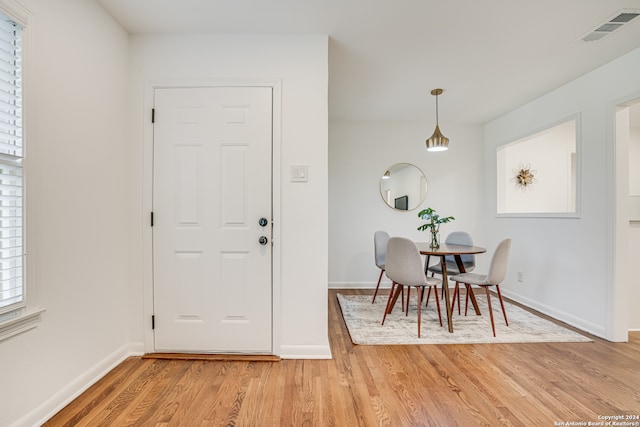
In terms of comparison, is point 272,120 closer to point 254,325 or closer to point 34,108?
point 34,108

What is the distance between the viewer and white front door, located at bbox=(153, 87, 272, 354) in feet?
7.34

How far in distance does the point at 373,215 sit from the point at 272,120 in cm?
262

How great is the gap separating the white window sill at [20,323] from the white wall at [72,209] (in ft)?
0.12

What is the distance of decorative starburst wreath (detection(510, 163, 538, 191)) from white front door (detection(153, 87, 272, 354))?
4195 millimetres

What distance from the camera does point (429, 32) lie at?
2.24 m

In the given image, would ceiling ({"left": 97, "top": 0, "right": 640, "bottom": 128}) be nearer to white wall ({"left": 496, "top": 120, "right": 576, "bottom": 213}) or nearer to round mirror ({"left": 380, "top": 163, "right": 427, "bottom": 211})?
round mirror ({"left": 380, "top": 163, "right": 427, "bottom": 211})

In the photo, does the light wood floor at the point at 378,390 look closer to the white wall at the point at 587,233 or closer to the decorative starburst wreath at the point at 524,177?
the white wall at the point at 587,233

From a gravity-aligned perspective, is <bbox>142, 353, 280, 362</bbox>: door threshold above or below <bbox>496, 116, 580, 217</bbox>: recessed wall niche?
below

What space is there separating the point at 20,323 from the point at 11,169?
730mm

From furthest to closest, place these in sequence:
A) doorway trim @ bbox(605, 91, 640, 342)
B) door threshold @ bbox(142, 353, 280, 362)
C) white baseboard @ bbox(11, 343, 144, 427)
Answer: doorway trim @ bbox(605, 91, 640, 342) < door threshold @ bbox(142, 353, 280, 362) < white baseboard @ bbox(11, 343, 144, 427)

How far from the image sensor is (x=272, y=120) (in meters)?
2.24

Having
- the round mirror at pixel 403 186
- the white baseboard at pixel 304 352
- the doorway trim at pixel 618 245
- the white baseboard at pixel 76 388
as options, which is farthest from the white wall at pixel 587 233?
the white baseboard at pixel 76 388

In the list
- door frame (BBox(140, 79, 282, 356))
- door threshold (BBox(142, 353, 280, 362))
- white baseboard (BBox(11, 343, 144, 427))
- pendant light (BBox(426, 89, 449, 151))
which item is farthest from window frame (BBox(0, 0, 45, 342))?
pendant light (BBox(426, 89, 449, 151))

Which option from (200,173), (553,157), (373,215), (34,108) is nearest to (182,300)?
(200,173)
